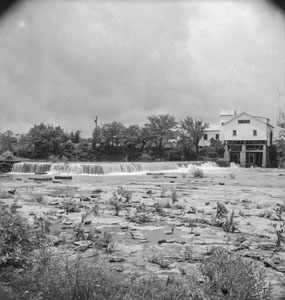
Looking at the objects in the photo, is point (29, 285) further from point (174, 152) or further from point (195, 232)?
point (174, 152)

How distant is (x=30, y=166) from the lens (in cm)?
2117

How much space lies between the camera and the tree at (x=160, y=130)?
3584 centimetres

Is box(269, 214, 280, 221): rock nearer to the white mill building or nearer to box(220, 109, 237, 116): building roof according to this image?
the white mill building

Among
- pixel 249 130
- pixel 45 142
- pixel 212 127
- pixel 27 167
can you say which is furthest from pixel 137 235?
pixel 212 127

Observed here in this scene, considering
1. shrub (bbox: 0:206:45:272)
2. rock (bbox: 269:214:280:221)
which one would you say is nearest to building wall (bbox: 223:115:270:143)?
rock (bbox: 269:214:280:221)

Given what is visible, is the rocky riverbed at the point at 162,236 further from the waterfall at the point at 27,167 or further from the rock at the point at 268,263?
the waterfall at the point at 27,167

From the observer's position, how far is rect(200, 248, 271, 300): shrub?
2.22 metres

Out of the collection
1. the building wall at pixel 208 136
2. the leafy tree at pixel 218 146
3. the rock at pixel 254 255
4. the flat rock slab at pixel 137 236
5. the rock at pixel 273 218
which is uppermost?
the building wall at pixel 208 136

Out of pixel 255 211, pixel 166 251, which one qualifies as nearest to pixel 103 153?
pixel 255 211

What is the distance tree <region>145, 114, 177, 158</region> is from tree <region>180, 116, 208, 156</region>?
5.54 feet

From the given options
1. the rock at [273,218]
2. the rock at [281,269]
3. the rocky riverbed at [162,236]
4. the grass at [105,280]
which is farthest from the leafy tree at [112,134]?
the rock at [281,269]

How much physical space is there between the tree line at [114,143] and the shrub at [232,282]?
2955 cm

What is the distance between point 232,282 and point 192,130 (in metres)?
37.7

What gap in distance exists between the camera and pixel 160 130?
120 feet
